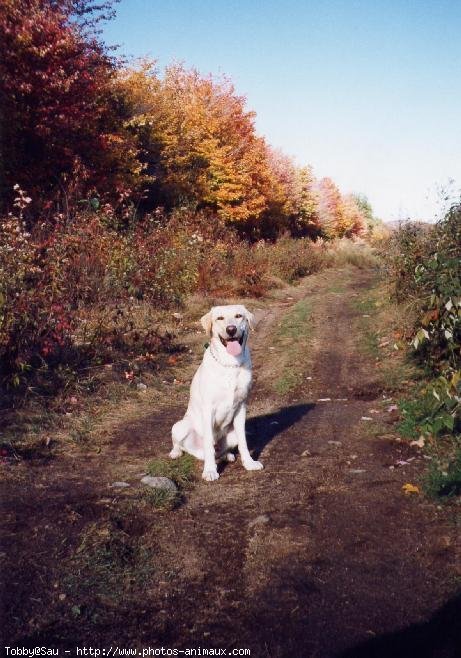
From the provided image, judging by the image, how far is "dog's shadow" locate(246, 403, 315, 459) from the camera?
5562mm

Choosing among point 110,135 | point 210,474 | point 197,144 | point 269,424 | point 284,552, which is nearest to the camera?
point 284,552

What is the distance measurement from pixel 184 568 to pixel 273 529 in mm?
702

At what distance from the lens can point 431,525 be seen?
347 cm

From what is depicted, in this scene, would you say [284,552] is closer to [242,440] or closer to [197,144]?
[242,440]

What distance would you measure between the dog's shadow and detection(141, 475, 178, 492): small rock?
1.09m

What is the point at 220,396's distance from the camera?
4645mm

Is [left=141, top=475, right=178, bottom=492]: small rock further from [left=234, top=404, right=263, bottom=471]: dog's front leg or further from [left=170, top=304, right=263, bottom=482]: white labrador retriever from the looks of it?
[left=234, top=404, right=263, bottom=471]: dog's front leg

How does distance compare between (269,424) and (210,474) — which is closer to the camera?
(210,474)

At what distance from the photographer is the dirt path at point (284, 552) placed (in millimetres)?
2514

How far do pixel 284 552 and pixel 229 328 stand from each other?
2001 mm

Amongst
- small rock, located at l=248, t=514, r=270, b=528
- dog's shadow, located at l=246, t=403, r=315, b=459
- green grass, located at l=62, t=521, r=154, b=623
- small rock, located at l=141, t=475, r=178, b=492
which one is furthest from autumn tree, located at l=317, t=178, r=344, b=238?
green grass, located at l=62, t=521, r=154, b=623

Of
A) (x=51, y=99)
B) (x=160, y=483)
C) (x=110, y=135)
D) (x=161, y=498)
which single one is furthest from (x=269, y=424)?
(x=110, y=135)

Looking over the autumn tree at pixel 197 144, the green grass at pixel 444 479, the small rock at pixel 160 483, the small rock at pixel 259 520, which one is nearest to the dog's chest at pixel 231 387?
the small rock at pixel 160 483

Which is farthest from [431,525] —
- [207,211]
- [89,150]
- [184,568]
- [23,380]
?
[207,211]
